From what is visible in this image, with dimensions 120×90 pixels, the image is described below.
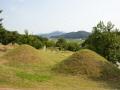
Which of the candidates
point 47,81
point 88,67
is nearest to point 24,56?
point 88,67

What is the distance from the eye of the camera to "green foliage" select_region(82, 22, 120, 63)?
45969 millimetres

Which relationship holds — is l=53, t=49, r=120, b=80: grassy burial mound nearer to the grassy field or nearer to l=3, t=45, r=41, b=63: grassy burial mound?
the grassy field

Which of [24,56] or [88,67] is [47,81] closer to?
[88,67]

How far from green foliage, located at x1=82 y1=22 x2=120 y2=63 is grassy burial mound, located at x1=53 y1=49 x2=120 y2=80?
7072mm

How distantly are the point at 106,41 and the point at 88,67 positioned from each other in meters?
10.3

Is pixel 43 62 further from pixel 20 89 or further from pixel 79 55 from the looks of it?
pixel 20 89

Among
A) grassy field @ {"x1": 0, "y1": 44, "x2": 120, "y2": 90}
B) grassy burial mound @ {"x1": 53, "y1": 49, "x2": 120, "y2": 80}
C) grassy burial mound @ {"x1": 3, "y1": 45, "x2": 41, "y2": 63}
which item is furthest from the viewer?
grassy burial mound @ {"x1": 3, "y1": 45, "x2": 41, "y2": 63}

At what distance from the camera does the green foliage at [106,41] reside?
4597cm

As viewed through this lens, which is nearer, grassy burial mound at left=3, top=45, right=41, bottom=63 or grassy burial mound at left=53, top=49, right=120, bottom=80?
grassy burial mound at left=53, top=49, right=120, bottom=80

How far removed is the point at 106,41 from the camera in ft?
153

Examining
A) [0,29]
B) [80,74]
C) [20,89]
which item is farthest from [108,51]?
[0,29]

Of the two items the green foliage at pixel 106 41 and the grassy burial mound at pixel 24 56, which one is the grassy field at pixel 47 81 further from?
the green foliage at pixel 106 41

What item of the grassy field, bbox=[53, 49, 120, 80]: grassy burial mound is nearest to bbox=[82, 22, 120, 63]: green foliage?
bbox=[53, 49, 120, 80]: grassy burial mound

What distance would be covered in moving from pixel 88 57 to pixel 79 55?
4.00ft
